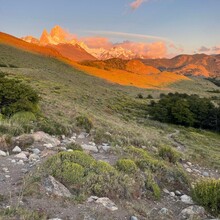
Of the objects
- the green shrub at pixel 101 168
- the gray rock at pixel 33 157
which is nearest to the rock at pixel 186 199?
the green shrub at pixel 101 168

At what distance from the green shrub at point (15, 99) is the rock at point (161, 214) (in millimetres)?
8479

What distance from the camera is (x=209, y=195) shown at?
630cm

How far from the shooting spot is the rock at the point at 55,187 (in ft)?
18.5

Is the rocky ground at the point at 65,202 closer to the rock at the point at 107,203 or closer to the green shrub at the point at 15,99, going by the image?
the rock at the point at 107,203

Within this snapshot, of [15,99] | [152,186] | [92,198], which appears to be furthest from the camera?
[15,99]

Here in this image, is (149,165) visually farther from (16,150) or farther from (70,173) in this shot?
(16,150)

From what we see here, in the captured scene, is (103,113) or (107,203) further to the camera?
(103,113)

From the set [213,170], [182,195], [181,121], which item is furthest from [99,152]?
[181,121]

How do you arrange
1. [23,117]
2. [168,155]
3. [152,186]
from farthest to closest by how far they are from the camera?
[23,117]
[168,155]
[152,186]

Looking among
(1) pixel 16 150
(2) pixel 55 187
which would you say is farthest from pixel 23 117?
(2) pixel 55 187

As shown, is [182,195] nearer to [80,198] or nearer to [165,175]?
[165,175]

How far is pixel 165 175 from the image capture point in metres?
8.03

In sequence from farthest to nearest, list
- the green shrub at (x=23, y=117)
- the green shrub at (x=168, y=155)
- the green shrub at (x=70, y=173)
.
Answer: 1. the green shrub at (x=23, y=117)
2. the green shrub at (x=168, y=155)
3. the green shrub at (x=70, y=173)

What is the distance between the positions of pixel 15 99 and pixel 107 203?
9678 mm
